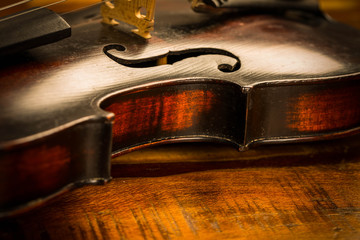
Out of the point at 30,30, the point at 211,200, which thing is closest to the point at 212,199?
the point at 211,200

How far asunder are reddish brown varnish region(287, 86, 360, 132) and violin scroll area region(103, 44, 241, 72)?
198 mm

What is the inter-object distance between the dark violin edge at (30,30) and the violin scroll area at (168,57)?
0.44 feet

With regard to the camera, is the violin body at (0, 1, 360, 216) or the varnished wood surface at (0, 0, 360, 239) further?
the varnished wood surface at (0, 0, 360, 239)

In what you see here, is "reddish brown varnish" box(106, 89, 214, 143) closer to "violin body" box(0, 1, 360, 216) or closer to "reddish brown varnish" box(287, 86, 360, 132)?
"violin body" box(0, 1, 360, 216)

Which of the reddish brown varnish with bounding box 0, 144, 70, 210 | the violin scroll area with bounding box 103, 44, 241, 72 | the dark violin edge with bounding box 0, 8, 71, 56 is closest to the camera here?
the reddish brown varnish with bounding box 0, 144, 70, 210

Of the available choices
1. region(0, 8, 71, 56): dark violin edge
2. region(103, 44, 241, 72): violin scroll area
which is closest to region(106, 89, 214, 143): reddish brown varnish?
region(103, 44, 241, 72): violin scroll area

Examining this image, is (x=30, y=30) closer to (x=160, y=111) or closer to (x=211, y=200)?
(x=160, y=111)

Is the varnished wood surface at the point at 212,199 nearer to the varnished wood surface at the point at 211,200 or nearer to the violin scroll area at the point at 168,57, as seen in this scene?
the varnished wood surface at the point at 211,200

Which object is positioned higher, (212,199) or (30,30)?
(30,30)

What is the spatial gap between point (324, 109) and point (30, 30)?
31.2 inches

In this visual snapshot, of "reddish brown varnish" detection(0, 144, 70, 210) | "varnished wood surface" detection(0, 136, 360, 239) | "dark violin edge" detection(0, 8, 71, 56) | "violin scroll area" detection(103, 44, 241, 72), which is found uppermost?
"dark violin edge" detection(0, 8, 71, 56)

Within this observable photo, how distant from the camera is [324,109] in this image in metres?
1.21

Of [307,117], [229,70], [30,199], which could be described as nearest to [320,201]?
[307,117]

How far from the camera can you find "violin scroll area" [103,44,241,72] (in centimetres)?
112
